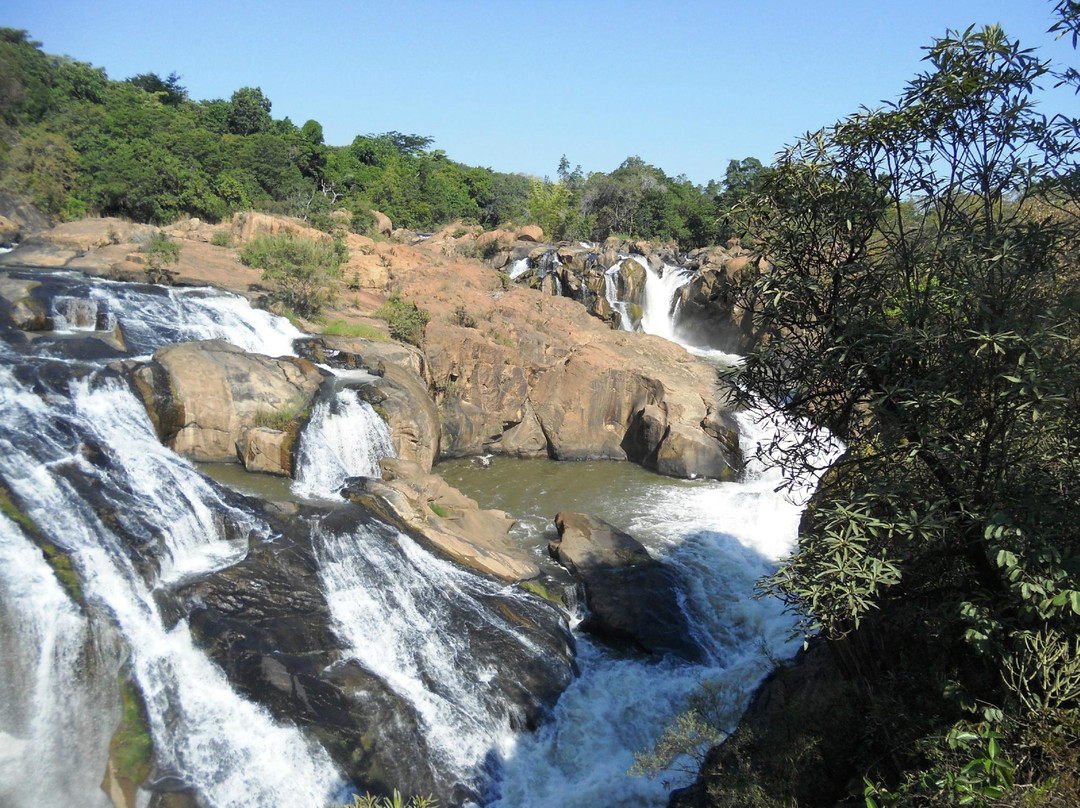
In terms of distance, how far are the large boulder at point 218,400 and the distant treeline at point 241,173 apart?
9164 mm

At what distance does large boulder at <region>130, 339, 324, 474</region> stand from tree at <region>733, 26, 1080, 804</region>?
35.6ft

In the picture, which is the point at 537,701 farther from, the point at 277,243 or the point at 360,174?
the point at 360,174

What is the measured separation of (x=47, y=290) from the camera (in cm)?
1513

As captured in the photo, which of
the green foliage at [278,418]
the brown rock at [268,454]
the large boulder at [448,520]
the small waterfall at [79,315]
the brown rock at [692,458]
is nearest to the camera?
the large boulder at [448,520]

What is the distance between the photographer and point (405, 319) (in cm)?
1894

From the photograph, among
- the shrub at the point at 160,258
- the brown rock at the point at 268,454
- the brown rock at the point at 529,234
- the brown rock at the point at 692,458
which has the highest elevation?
the brown rock at the point at 529,234

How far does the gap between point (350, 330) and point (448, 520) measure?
7.69 m

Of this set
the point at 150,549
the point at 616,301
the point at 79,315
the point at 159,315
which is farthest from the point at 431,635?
the point at 616,301

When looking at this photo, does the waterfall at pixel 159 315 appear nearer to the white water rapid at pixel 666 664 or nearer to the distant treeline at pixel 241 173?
the white water rapid at pixel 666 664

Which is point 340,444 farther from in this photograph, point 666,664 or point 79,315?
point 666,664

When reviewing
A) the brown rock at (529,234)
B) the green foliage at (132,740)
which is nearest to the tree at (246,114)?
the brown rock at (529,234)

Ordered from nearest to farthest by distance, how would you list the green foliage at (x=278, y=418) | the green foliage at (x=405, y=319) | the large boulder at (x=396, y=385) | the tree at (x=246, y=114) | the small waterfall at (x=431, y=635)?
the small waterfall at (x=431, y=635), the green foliage at (x=278, y=418), the large boulder at (x=396, y=385), the green foliage at (x=405, y=319), the tree at (x=246, y=114)

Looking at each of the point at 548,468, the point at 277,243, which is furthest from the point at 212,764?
the point at 277,243

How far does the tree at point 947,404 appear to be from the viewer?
13.5ft
